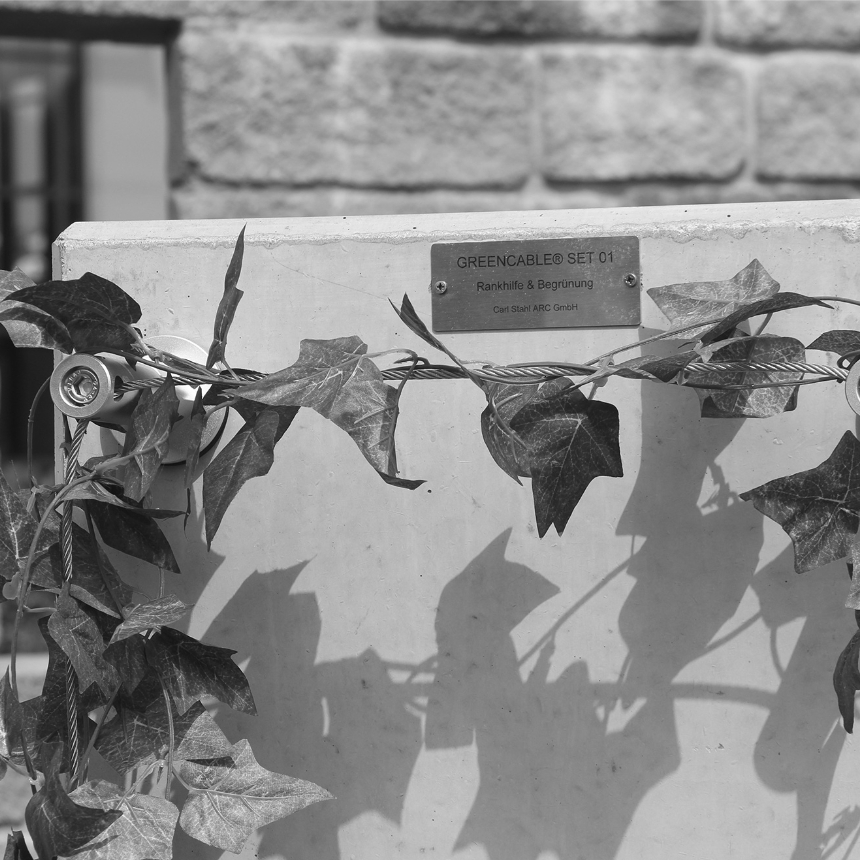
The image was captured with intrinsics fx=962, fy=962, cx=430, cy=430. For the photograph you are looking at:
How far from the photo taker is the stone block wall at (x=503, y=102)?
1.48 meters

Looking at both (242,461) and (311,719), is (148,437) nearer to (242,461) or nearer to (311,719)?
(242,461)

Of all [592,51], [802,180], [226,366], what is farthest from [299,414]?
[802,180]

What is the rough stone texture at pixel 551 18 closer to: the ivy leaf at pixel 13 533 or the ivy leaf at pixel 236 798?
the ivy leaf at pixel 13 533

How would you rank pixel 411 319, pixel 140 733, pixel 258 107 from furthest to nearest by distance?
pixel 258 107
pixel 140 733
pixel 411 319

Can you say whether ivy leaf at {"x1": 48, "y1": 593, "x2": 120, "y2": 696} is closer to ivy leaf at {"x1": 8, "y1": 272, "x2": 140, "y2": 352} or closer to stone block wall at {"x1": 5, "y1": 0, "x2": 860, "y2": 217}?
ivy leaf at {"x1": 8, "y1": 272, "x2": 140, "y2": 352}

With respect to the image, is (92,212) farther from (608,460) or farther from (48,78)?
(608,460)

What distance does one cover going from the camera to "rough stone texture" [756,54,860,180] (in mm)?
1535

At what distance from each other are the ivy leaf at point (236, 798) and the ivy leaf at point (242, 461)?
7.2 inches

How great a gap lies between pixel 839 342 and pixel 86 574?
61 centimetres

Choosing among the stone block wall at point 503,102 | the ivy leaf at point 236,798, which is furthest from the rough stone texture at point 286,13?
the ivy leaf at point 236,798

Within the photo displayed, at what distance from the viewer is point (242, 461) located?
71 cm

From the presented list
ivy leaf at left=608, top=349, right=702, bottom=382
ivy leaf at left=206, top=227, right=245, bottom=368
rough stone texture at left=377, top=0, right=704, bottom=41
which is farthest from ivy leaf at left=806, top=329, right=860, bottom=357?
rough stone texture at left=377, top=0, right=704, bottom=41

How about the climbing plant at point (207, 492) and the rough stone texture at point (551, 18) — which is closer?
the climbing plant at point (207, 492)

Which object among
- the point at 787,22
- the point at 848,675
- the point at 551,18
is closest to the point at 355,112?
the point at 551,18
